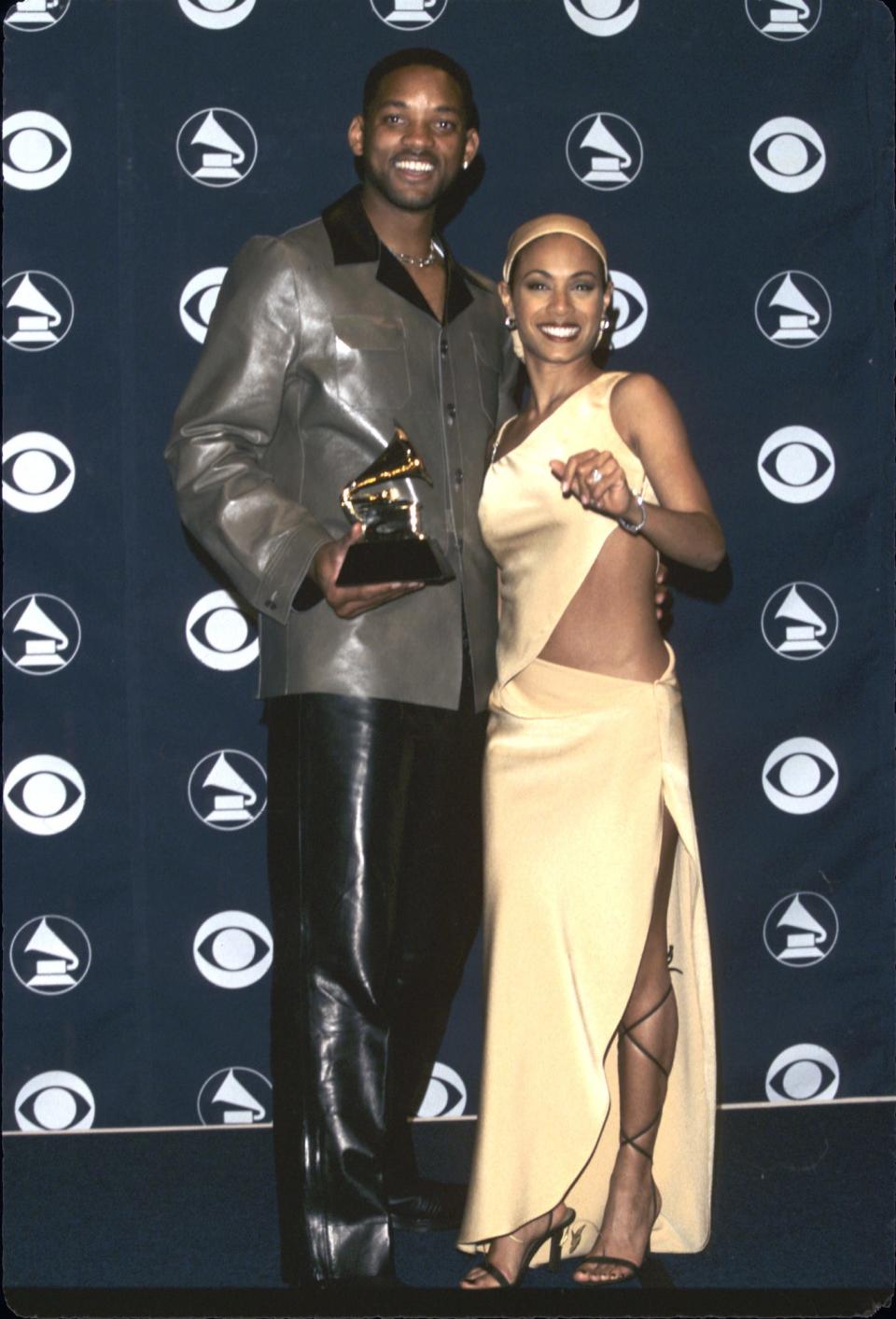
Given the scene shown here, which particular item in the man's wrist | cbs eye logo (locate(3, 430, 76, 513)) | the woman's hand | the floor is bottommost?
the floor

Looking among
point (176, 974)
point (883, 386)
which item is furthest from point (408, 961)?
point (883, 386)

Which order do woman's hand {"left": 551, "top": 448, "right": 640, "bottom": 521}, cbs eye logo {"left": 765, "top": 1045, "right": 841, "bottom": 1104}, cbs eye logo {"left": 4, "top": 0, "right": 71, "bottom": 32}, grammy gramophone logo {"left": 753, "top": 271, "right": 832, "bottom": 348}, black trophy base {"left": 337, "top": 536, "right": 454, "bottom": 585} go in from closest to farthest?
woman's hand {"left": 551, "top": 448, "right": 640, "bottom": 521} < black trophy base {"left": 337, "top": 536, "right": 454, "bottom": 585} < cbs eye logo {"left": 4, "top": 0, "right": 71, "bottom": 32} < grammy gramophone logo {"left": 753, "top": 271, "right": 832, "bottom": 348} < cbs eye logo {"left": 765, "top": 1045, "right": 841, "bottom": 1104}

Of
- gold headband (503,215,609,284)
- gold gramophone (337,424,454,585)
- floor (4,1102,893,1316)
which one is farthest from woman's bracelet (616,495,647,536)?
floor (4,1102,893,1316)

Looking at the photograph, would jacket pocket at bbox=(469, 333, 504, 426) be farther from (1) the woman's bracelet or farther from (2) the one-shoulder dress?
(1) the woman's bracelet

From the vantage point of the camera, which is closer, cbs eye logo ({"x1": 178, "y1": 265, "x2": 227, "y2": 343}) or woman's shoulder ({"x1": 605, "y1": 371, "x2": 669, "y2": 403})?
woman's shoulder ({"x1": 605, "y1": 371, "x2": 669, "y2": 403})

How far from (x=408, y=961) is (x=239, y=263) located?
58.0 inches

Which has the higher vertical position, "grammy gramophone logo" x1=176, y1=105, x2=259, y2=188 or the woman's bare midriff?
"grammy gramophone logo" x1=176, y1=105, x2=259, y2=188

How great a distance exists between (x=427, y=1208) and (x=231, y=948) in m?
0.94

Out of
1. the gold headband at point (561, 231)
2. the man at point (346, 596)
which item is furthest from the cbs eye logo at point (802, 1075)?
the gold headband at point (561, 231)

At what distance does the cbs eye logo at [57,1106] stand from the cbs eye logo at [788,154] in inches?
116

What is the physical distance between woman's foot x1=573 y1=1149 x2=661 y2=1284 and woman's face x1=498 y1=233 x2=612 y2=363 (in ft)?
5.11

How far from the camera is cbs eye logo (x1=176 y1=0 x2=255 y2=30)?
146 inches

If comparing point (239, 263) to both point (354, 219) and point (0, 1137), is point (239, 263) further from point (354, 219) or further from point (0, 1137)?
point (0, 1137)

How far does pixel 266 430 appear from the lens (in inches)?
114
